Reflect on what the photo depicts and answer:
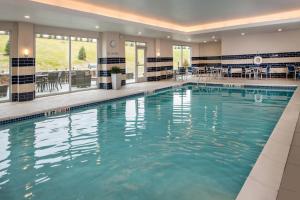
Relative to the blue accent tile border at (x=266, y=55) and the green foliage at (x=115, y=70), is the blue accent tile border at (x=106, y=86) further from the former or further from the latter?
the blue accent tile border at (x=266, y=55)

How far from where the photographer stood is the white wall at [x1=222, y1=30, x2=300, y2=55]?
13945 millimetres

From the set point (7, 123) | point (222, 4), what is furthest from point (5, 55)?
point (222, 4)

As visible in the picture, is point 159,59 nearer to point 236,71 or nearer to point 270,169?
point 236,71

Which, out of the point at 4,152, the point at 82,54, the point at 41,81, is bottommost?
the point at 4,152

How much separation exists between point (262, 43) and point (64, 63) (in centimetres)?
1041

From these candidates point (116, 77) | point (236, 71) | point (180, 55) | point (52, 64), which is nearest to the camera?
point (52, 64)

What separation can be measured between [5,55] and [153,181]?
7446 millimetres

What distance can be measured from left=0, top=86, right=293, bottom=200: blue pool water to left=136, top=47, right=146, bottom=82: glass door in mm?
7682

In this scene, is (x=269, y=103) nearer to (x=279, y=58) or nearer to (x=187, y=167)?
(x=187, y=167)

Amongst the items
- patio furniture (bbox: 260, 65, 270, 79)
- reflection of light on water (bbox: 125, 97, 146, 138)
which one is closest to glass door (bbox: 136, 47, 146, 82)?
reflection of light on water (bbox: 125, 97, 146, 138)

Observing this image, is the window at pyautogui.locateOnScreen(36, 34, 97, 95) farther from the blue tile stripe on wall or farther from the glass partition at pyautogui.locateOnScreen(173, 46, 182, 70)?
the glass partition at pyautogui.locateOnScreen(173, 46, 182, 70)

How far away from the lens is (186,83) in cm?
1379

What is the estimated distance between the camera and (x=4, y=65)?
855 cm

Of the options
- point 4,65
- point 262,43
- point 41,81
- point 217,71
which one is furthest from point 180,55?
point 4,65
